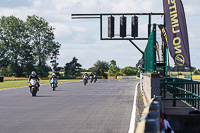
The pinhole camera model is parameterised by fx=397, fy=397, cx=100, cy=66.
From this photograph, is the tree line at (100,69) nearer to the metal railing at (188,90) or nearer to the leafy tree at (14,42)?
the leafy tree at (14,42)

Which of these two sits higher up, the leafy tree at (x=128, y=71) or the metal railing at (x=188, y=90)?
the leafy tree at (x=128, y=71)

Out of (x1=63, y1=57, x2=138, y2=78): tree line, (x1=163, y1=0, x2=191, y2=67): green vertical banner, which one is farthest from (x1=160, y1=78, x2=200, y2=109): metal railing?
(x1=63, y1=57, x2=138, y2=78): tree line

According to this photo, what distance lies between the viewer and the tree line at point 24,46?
10200 centimetres

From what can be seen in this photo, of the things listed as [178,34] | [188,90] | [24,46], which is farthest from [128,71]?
[178,34]

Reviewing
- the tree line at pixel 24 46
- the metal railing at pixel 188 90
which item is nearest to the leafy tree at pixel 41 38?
the tree line at pixel 24 46

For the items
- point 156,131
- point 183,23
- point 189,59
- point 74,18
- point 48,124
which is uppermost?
point 74,18

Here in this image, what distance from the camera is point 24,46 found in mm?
102438

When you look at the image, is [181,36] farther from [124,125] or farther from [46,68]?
[46,68]

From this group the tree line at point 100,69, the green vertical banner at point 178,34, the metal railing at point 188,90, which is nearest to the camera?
the metal railing at point 188,90

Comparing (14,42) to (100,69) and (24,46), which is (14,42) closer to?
(24,46)

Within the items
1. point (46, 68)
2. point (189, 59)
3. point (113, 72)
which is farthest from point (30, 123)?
point (113, 72)

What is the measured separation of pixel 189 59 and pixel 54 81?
19.4 metres

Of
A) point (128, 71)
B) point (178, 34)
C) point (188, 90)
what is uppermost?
point (128, 71)

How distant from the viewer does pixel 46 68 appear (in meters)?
103
